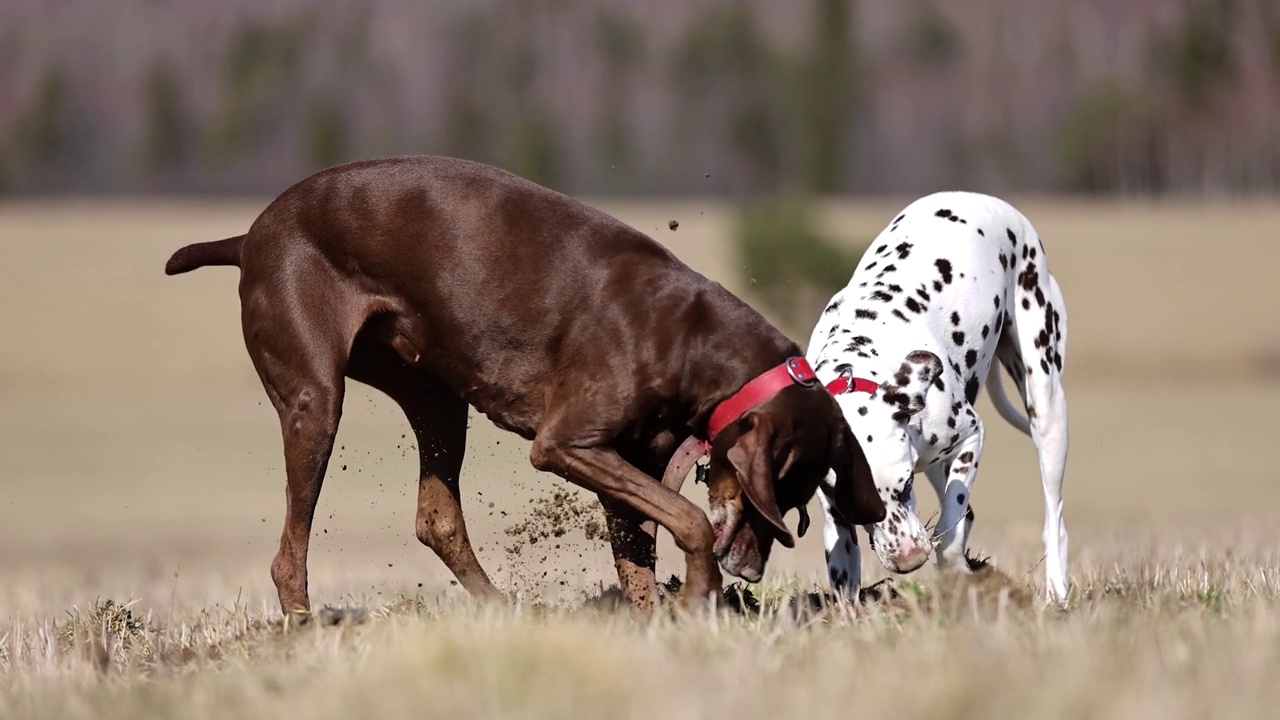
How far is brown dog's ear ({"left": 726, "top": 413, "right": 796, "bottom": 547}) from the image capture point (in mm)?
5676

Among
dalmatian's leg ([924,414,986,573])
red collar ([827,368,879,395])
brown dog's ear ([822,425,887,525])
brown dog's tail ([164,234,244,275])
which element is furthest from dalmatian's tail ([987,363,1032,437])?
brown dog's tail ([164,234,244,275])

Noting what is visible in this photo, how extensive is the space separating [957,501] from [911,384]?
694mm

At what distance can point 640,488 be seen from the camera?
5.98 metres

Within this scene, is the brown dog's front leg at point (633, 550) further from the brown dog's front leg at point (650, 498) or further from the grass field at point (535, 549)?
the brown dog's front leg at point (650, 498)

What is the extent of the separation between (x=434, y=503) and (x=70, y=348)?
40119 mm

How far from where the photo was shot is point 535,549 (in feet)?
47.0

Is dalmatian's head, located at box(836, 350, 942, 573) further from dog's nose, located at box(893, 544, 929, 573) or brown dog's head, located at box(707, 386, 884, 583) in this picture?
brown dog's head, located at box(707, 386, 884, 583)

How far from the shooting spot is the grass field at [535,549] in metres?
3.90

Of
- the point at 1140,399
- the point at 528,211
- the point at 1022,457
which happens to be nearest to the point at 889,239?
the point at 528,211

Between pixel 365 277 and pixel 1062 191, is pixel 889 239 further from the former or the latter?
pixel 1062 191

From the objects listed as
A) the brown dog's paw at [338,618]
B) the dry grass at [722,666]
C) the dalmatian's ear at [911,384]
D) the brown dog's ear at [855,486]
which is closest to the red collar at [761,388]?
the brown dog's ear at [855,486]

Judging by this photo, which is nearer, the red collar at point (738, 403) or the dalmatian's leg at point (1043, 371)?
the red collar at point (738, 403)

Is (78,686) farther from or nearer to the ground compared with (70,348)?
farther from the ground

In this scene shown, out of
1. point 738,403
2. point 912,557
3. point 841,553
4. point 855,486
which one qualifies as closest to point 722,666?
point 738,403
